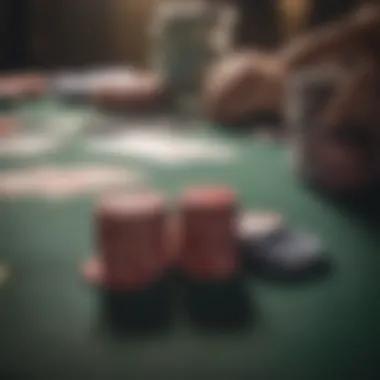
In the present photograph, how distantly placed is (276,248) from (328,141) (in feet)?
1.02

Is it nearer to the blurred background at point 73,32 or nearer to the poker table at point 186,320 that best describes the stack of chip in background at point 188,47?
the blurred background at point 73,32

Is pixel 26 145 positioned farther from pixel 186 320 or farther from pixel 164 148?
pixel 186 320

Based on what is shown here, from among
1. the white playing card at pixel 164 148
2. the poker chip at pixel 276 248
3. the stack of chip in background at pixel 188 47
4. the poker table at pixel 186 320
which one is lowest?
the poker table at pixel 186 320

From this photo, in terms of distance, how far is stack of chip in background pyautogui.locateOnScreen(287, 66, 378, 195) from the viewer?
1.06m

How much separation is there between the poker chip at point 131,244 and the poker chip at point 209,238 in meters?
0.02

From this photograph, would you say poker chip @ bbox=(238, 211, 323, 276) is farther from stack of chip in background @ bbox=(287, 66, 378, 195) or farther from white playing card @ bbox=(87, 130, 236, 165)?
white playing card @ bbox=(87, 130, 236, 165)

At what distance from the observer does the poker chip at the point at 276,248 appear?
771 millimetres

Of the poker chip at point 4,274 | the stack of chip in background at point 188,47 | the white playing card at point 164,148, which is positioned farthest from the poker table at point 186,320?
the stack of chip in background at point 188,47

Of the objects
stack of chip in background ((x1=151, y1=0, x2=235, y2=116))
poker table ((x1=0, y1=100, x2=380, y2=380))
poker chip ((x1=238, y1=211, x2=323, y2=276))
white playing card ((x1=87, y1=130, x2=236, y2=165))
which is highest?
stack of chip in background ((x1=151, y1=0, x2=235, y2=116))

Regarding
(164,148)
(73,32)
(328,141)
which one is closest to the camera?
(328,141)

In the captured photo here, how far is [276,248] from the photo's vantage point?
798mm

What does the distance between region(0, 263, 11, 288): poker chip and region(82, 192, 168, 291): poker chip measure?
0.26 ft

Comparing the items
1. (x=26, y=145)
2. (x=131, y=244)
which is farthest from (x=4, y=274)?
(x=26, y=145)

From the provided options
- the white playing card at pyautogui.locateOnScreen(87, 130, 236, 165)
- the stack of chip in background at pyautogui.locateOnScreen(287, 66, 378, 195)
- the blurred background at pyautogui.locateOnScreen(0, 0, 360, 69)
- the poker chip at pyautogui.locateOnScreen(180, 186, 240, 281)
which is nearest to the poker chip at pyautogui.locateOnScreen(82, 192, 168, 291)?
the poker chip at pyautogui.locateOnScreen(180, 186, 240, 281)
